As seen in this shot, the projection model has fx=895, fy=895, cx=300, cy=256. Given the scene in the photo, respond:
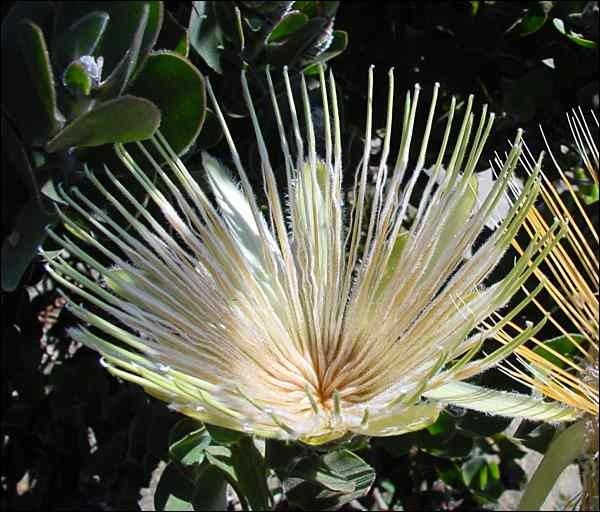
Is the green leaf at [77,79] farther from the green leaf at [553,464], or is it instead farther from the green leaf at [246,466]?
the green leaf at [553,464]

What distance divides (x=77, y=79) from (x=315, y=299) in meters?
0.28

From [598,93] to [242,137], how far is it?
1.54ft

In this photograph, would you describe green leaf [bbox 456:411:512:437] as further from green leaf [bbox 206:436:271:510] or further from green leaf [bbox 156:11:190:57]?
green leaf [bbox 156:11:190:57]

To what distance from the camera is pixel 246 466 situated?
704 mm

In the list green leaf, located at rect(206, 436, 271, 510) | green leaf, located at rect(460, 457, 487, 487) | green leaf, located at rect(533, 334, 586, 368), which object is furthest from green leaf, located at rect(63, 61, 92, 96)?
green leaf, located at rect(460, 457, 487, 487)

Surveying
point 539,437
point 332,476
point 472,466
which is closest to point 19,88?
point 332,476

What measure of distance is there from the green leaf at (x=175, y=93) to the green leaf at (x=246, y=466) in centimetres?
27

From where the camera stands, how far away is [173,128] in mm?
804

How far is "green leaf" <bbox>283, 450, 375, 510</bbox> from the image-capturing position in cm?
65

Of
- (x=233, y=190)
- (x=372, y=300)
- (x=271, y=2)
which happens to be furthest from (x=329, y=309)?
(x=271, y=2)

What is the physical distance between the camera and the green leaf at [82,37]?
30.7 inches

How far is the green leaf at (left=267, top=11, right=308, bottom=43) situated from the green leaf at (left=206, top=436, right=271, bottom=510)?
0.44m

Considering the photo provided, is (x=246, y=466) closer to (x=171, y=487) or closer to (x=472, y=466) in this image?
(x=171, y=487)

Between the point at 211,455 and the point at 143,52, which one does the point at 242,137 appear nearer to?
the point at 143,52
